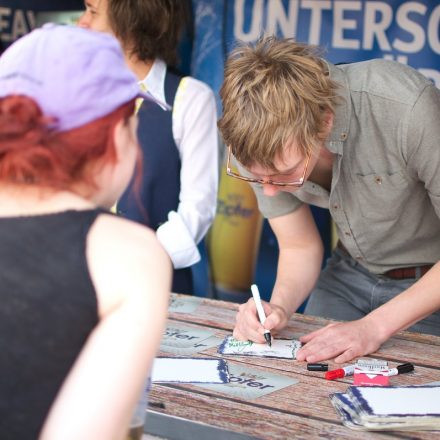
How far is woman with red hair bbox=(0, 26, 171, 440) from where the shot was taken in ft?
3.57

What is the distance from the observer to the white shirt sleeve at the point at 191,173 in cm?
300

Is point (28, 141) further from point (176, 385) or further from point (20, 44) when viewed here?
point (176, 385)

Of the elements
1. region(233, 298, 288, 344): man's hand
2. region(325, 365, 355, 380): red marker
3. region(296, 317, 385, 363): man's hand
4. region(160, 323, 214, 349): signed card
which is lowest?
region(160, 323, 214, 349): signed card

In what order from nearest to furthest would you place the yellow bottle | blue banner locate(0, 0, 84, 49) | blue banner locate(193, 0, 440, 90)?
blue banner locate(193, 0, 440, 90)
the yellow bottle
blue banner locate(0, 0, 84, 49)

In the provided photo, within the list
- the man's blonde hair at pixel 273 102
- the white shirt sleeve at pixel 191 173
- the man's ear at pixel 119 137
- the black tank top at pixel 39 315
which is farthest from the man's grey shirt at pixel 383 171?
the black tank top at pixel 39 315

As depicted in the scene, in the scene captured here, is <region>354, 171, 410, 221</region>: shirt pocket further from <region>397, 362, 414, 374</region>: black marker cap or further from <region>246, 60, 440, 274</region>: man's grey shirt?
<region>397, 362, 414, 374</region>: black marker cap

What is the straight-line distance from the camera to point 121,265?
1101 millimetres

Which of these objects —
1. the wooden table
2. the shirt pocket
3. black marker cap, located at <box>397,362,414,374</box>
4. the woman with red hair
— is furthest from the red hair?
the shirt pocket

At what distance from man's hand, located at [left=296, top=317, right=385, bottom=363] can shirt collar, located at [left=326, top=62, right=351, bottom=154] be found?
1.60 ft

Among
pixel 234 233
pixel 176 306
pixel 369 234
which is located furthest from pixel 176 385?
pixel 234 233

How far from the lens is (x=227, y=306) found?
103 inches

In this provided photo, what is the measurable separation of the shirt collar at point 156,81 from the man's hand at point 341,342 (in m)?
1.19

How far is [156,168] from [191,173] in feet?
0.42

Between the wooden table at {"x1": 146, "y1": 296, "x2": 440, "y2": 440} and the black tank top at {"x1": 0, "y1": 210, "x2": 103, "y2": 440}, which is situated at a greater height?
the black tank top at {"x1": 0, "y1": 210, "x2": 103, "y2": 440}
